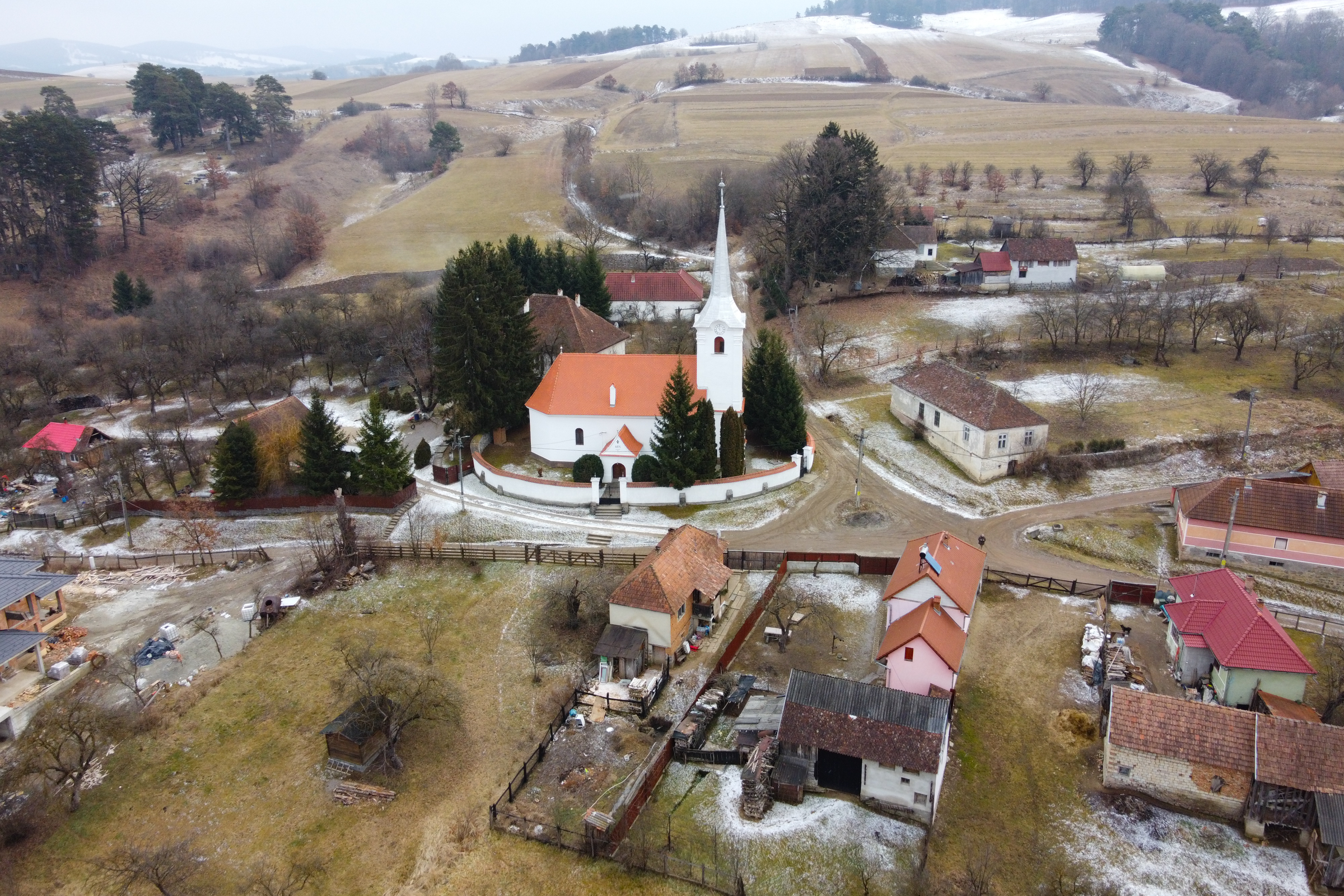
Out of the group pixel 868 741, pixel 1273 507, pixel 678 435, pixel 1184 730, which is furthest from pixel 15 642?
pixel 1273 507

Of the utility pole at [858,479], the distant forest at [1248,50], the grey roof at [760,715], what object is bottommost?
the grey roof at [760,715]

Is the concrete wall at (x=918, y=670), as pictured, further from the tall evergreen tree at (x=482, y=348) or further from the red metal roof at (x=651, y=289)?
the red metal roof at (x=651, y=289)

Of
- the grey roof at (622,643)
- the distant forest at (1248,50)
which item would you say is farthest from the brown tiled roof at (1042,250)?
the distant forest at (1248,50)

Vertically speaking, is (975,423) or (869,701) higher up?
(975,423)

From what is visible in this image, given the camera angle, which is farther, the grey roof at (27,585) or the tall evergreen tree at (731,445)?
the tall evergreen tree at (731,445)

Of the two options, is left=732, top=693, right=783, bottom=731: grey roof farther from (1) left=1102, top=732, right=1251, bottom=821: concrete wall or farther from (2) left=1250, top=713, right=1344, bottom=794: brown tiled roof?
(2) left=1250, top=713, right=1344, bottom=794: brown tiled roof

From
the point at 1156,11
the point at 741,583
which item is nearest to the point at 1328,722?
the point at 741,583

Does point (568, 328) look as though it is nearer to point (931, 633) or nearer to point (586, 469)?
point (586, 469)
